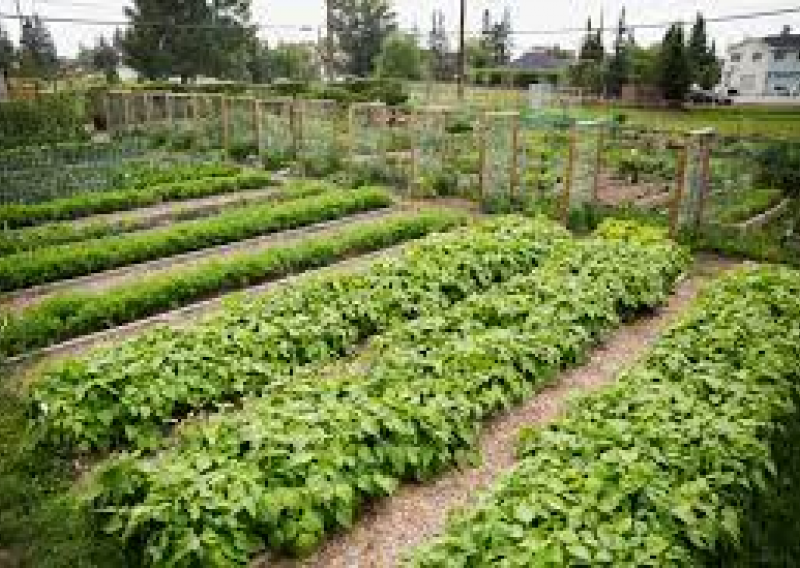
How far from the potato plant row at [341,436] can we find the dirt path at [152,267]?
545cm

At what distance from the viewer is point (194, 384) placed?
691 centimetres

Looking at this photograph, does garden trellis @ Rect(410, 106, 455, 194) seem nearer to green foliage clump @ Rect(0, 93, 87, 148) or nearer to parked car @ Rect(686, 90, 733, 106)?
green foliage clump @ Rect(0, 93, 87, 148)

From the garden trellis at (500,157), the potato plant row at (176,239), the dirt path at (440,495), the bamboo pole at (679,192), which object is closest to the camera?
the dirt path at (440,495)

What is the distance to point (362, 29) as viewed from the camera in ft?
252

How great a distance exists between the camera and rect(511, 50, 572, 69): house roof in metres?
87.9

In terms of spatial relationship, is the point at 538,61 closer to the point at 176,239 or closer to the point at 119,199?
the point at 119,199

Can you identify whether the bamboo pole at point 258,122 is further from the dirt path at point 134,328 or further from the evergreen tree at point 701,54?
the evergreen tree at point 701,54

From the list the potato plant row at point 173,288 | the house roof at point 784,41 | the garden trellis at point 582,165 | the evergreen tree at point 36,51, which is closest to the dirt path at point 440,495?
the potato plant row at point 173,288

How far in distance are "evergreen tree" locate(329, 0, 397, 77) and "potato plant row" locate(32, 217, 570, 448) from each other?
68.2 metres

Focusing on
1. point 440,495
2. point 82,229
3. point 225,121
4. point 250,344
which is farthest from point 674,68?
point 440,495

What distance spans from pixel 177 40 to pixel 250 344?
53463 millimetres

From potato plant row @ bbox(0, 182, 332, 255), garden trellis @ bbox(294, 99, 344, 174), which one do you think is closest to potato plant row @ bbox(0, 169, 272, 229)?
potato plant row @ bbox(0, 182, 332, 255)

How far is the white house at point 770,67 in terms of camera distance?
→ 75438mm

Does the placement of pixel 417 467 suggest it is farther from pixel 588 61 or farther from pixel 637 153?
pixel 588 61
